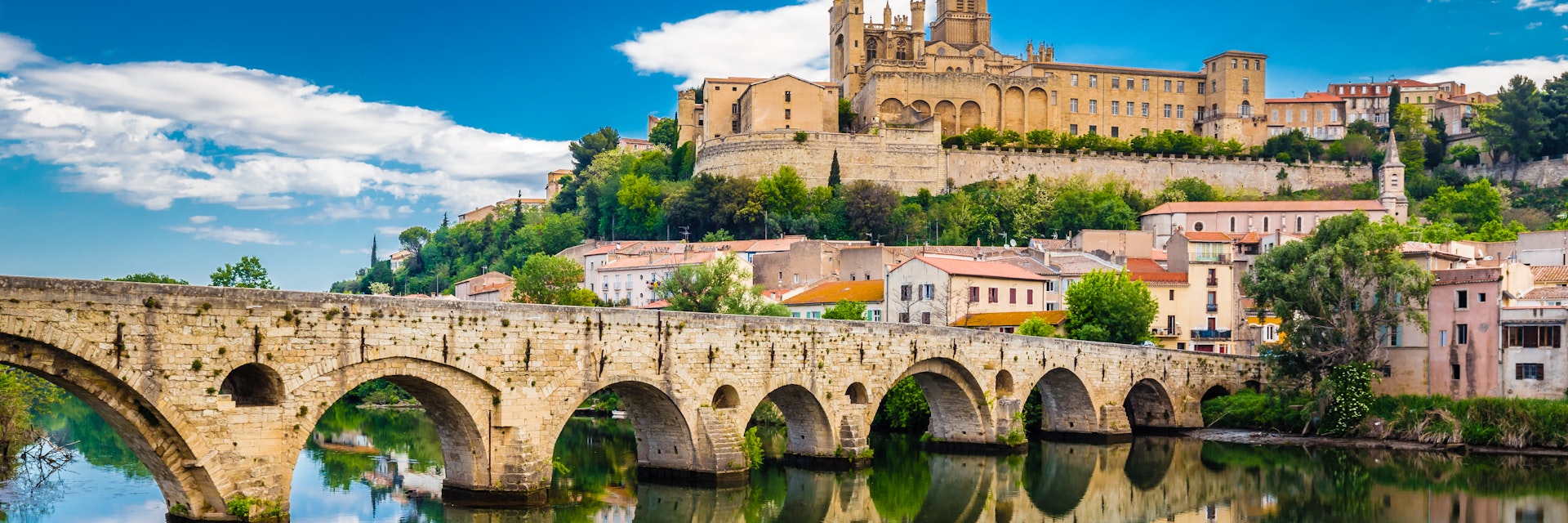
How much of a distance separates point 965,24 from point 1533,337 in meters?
70.1

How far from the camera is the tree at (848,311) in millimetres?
→ 52938

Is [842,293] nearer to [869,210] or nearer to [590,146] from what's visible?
[869,210]

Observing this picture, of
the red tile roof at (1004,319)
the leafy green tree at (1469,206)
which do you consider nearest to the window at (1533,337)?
the red tile roof at (1004,319)

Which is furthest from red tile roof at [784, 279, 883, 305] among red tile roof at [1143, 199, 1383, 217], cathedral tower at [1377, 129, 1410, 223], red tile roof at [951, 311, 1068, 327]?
cathedral tower at [1377, 129, 1410, 223]

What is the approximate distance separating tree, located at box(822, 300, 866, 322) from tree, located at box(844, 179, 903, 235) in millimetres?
27342

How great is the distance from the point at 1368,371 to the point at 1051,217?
41642mm

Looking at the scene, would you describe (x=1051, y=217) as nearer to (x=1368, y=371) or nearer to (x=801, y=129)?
(x=801, y=129)

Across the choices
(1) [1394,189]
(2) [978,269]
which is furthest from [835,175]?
(2) [978,269]

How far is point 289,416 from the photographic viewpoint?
21.0 m

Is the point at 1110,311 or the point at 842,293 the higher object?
the point at 842,293

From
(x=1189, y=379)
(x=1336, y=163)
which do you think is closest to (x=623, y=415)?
(x=1189, y=379)

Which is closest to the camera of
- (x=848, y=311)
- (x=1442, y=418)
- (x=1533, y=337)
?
(x=1533, y=337)

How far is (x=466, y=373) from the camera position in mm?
23859

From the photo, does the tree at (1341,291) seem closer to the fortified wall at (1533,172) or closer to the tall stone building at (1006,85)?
the tall stone building at (1006,85)
